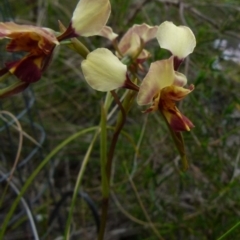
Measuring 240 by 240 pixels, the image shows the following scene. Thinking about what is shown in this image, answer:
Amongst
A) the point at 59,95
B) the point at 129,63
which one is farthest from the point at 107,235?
the point at 129,63

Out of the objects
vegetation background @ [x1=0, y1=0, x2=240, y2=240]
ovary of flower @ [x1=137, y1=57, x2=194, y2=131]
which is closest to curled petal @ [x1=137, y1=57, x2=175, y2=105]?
ovary of flower @ [x1=137, y1=57, x2=194, y2=131]

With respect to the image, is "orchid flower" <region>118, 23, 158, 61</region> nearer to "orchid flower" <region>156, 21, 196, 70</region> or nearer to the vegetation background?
"orchid flower" <region>156, 21, 196, 70</region>

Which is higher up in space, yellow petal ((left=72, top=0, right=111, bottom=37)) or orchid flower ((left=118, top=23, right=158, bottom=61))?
yellow petal ((left=72, top=0, right=111, bottom=37))

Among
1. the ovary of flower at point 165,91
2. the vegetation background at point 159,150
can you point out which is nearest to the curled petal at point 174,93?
the ovary of flower at point 165,91

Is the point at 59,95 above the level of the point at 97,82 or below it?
below

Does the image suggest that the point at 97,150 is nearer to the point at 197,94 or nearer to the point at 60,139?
the point at 60,139

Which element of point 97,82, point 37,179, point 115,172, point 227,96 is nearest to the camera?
point 97,82

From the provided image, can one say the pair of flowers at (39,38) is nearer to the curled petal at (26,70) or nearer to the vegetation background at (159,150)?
the curled petal at (26,70)

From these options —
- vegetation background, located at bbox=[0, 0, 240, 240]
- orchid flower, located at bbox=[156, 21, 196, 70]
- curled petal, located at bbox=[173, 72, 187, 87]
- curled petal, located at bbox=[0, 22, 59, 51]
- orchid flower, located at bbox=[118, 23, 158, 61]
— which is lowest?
vegetation background, located at bbox=[0, 0, 240, 240]
